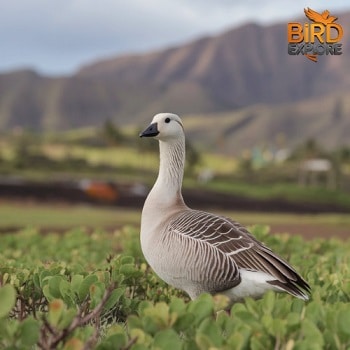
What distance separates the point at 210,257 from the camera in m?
5.00

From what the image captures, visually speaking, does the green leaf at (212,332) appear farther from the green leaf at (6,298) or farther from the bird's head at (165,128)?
the bird's head at (165,128)

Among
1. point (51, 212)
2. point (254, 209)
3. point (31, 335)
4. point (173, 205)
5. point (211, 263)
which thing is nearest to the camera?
point (31, 335)

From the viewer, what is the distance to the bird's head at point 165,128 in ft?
18.1

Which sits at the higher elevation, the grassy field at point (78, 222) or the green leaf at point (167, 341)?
the green leaf at point (167, 341)

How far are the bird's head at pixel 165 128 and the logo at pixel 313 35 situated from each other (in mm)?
8930

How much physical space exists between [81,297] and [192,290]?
3.35 feet

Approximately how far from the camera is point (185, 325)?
140 inches

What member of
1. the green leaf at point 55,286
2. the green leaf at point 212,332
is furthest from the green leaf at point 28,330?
the green leaf at point 55,286

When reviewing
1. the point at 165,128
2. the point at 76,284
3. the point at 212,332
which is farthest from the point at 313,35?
the point at 212,332

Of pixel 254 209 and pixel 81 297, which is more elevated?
pixel 81 297

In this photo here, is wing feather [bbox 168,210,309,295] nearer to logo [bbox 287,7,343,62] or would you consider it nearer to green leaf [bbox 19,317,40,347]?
green leaf [bbox 19,317,40,347]

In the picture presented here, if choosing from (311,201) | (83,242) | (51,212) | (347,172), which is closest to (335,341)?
(83,242)

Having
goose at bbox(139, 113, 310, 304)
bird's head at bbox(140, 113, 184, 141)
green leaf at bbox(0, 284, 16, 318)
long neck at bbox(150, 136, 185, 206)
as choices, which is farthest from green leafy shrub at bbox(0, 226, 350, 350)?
bird's head at bbox(140, 113, 184, 141)

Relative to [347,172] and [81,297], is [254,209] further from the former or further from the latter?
[347,172]
